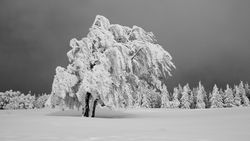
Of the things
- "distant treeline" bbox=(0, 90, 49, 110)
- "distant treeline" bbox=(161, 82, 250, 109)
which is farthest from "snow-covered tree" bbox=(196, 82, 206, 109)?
"distant treeline" bbox=(0, 90, 49, 110)

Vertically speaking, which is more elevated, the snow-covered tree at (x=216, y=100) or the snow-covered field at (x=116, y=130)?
the snow-covered tree at (x=216, y=100)

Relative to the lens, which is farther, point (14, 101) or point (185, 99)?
point (14, 101)

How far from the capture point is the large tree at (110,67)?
50.4 feet

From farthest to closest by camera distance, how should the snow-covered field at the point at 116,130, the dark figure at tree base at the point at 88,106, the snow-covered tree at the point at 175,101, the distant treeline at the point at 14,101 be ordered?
the distant treeline at the point at 14,101, the snow-covered tree at the point at 175,101, the dark figure at tree base at the point at 88,106, the snow-covered field at the point at 116,130

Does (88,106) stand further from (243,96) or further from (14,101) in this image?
(14,101)

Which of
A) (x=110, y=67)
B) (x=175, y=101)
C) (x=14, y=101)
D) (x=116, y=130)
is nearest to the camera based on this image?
(x=116, y=130)

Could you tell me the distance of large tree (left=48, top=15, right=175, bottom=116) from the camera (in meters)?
15.4

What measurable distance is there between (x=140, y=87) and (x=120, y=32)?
436 cm

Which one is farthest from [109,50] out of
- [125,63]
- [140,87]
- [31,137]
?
[31,137]

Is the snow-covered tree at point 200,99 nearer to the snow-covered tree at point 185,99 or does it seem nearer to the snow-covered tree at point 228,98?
the snow-covered tree at point 185,99

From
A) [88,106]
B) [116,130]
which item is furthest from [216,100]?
[116,130]

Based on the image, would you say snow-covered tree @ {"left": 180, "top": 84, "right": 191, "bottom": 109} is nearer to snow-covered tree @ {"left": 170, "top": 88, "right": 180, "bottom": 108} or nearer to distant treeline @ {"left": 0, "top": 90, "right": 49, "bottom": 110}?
snow-covered tree @ {"left": 170, "top": 88, "right": 180, "bottom": 108}

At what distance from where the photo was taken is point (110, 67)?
16594 mm

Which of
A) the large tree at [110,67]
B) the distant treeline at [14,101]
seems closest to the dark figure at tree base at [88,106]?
the large tree at [110,67]
